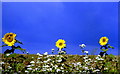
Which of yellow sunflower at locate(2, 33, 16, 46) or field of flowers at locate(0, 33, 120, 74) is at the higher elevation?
yellow sunflower at locate(2, 33, 16, 46)

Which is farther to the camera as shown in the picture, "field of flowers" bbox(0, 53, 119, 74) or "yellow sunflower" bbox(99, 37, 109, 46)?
"yellow sunflower" bbox(99, 37, 109, 46)

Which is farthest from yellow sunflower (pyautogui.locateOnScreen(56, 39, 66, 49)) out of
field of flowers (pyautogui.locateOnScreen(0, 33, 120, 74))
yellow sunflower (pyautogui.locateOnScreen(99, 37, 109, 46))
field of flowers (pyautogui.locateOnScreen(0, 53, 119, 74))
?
yellow sunflower (pyautogui.locateOnScreen(99, 37, 109, 46))

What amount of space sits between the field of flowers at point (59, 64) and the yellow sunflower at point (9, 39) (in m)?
0.33

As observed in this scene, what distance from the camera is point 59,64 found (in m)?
8.94

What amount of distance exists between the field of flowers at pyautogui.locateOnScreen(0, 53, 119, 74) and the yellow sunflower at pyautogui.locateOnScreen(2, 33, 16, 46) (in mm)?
332

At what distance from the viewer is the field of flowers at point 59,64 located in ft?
24.9

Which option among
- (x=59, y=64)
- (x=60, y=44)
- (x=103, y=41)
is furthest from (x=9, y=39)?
(x=103, y=41)

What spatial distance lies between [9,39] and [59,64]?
105 inches

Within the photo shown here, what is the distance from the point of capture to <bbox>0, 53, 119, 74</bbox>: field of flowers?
7.60 meters

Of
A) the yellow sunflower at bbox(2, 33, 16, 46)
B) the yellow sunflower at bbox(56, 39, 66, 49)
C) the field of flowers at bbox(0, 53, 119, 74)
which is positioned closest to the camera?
the yellow sunflower at bbox(2, 33, 16, 46)

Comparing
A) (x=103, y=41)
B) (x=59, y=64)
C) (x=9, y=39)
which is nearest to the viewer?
(x=9, y=39)

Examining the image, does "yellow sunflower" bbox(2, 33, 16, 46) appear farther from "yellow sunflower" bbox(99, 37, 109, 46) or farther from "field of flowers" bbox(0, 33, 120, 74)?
"yellow sunflower" bbox(99, 37, 109, 46)

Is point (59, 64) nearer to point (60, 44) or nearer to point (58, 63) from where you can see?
point (58, 63)

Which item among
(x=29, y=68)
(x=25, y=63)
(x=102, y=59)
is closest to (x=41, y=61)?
(x=25, y=63)
